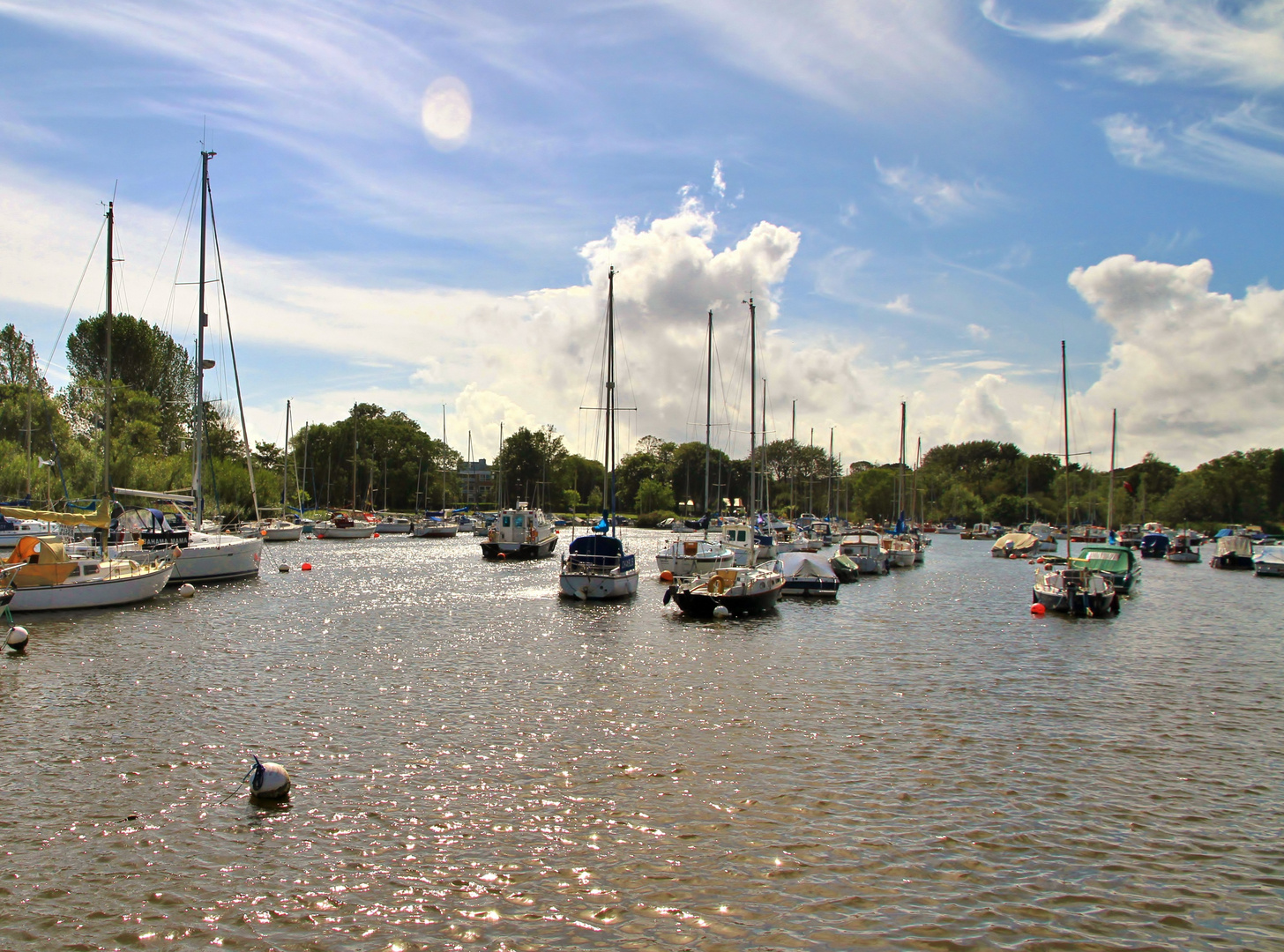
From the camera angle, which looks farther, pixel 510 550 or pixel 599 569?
pixel 510 550

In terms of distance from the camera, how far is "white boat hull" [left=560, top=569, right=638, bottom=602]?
138 ft

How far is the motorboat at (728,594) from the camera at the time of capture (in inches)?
1448

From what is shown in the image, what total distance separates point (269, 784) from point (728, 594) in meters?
26.1

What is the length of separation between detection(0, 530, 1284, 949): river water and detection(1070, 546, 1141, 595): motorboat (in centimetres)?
2406

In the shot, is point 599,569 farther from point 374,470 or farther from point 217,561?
point 374,470

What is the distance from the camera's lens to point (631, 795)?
14219 millimetres

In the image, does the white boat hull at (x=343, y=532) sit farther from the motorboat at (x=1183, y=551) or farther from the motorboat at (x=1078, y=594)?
the motorboat at (x=1183, y=551)

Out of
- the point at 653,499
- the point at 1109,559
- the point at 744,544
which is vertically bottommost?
the point at 1109,559

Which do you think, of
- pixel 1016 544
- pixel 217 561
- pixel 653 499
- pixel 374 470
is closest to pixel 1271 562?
pixel 1016 544

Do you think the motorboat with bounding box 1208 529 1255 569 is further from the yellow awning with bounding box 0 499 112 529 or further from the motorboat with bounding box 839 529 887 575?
the yellow awning with bounding box 0 499 112 529

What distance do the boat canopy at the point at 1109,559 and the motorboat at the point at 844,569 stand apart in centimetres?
1419

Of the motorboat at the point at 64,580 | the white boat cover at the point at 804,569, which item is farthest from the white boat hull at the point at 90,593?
the white boat cover at the point at 804,569

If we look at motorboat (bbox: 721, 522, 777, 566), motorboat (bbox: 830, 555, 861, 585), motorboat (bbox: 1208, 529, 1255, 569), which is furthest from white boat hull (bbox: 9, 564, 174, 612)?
motorboat (bbox: 1208, 529, 1255, 569)

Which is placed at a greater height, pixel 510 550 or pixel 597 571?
pixel 597 571
